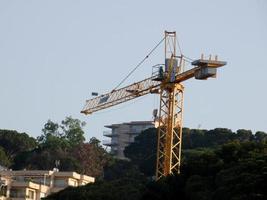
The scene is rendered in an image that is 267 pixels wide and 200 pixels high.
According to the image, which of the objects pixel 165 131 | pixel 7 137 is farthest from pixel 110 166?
pixel 165 131

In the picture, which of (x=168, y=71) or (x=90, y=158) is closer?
(x=168, y=71)

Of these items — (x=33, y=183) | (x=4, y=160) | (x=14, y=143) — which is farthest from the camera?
(x=14, y=143)

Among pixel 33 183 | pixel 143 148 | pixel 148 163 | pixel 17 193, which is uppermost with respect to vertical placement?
pixel 143 148

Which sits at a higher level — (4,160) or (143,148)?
(143,148)

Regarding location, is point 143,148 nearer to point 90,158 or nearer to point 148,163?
point 90,158

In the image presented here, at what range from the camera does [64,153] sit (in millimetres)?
165375

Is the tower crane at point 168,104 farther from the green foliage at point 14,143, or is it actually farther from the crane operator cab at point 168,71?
the green foliage at point 14,143

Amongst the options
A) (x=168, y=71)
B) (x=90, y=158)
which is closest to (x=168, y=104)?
(x=168, y=71)

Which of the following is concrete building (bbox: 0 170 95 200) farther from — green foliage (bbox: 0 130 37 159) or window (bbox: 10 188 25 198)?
green foliage (bbox: 0 130 37 159)

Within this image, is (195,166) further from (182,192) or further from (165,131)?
(165,131)

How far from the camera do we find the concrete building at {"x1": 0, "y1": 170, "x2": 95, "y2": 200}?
133400 mm

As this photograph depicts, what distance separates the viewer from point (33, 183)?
137 metres

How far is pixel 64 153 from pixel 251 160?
309 feet

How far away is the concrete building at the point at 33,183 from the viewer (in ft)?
438
